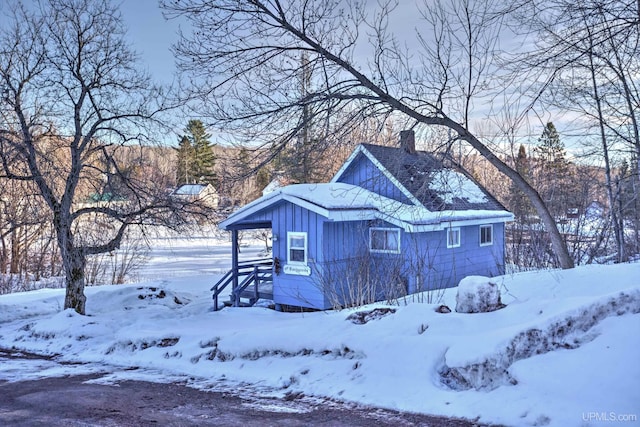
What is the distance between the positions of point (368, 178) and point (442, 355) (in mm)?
10382

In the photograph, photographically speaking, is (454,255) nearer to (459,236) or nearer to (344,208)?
(459,236)

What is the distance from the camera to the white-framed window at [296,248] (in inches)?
514

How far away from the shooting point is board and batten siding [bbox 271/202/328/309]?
12.7 meters

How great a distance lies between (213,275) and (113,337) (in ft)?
45.7

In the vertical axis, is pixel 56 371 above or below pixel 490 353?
below

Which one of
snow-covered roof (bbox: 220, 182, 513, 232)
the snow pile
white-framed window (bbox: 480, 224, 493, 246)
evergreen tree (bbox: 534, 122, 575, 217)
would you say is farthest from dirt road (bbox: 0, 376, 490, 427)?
evergreen tree (bbox: 534, 122, 575, 217)

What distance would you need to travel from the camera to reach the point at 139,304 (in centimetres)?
1413

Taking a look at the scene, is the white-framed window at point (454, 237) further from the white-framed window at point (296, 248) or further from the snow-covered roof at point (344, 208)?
the white-framed window at point (296, 248)

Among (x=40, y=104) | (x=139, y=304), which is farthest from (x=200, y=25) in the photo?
(x=139, y=304)

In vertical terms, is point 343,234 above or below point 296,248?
above

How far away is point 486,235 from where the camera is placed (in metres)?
16.7

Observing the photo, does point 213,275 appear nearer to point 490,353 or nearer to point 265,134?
point 265,134

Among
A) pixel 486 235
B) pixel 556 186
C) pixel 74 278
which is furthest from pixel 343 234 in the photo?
pixel 556 186

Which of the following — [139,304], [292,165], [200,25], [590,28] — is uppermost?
[200,25]
